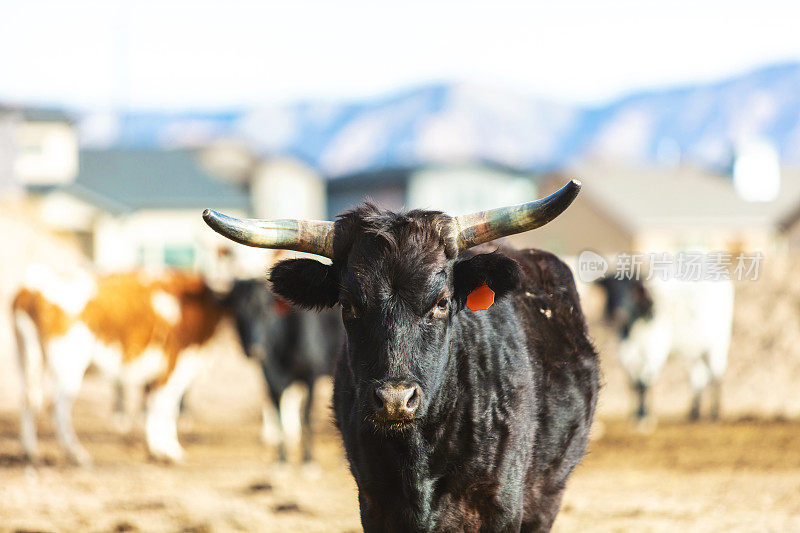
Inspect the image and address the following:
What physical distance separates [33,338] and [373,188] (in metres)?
31.9

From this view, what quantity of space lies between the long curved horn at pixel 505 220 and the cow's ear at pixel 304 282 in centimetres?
63

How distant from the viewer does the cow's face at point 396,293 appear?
3.74 metres

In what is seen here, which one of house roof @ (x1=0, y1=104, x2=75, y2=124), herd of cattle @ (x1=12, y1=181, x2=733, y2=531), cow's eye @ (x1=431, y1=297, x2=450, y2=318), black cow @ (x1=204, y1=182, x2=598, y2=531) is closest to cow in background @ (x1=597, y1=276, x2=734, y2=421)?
herd of cattle @ (x1=12, y1=181, x2=733, y2=531)

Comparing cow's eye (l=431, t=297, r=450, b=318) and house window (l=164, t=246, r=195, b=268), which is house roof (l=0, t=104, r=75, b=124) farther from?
cow's eye (l=431, t=297, r=450, b=318)

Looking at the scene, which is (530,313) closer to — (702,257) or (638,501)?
(638,501)

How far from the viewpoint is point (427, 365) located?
3.89 m

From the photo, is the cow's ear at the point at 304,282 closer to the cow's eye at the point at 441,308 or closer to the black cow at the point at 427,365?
the black cow at the point at 427,365

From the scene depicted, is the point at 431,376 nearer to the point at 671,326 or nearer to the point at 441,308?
the point at 441,308

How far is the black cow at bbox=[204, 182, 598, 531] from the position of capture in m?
3.88

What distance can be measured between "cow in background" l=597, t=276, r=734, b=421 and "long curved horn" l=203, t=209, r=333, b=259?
31.9ft

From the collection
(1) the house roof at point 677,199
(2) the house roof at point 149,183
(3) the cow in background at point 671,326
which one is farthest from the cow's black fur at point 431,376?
(1) the house roof at point 677,199

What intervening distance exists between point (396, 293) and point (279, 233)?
0.67 metres

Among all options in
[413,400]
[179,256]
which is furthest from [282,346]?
[179,256]

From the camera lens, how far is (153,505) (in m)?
7.79
